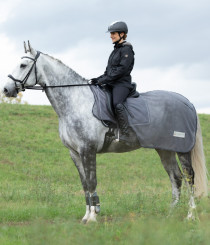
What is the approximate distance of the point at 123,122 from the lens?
825cm

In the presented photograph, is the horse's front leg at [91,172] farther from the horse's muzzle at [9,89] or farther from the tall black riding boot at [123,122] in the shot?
the horse's muzzle at [9,89]

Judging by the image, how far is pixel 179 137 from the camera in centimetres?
876

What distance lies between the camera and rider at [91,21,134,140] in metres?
8.20

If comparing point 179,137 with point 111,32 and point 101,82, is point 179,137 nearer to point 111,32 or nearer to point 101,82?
point 101,82

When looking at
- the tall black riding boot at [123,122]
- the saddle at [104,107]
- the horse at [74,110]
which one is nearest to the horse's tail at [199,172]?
the horse at [74,110]

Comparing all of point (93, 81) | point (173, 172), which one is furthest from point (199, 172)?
point (93, 81)

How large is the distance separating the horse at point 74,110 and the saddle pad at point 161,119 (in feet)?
1.07

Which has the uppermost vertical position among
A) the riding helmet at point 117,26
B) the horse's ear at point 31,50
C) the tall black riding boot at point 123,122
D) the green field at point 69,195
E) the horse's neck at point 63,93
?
the riding helmet at point 117,26

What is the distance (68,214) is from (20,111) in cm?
2201

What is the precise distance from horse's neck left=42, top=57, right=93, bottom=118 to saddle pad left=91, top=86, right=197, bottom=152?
0.74 feet

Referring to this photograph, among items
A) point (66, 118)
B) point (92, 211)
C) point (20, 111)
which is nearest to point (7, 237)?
point (92, 211)

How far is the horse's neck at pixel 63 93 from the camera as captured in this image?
816cm

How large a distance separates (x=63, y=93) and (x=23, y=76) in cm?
85

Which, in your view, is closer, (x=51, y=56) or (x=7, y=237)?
(x=7, y=237)
